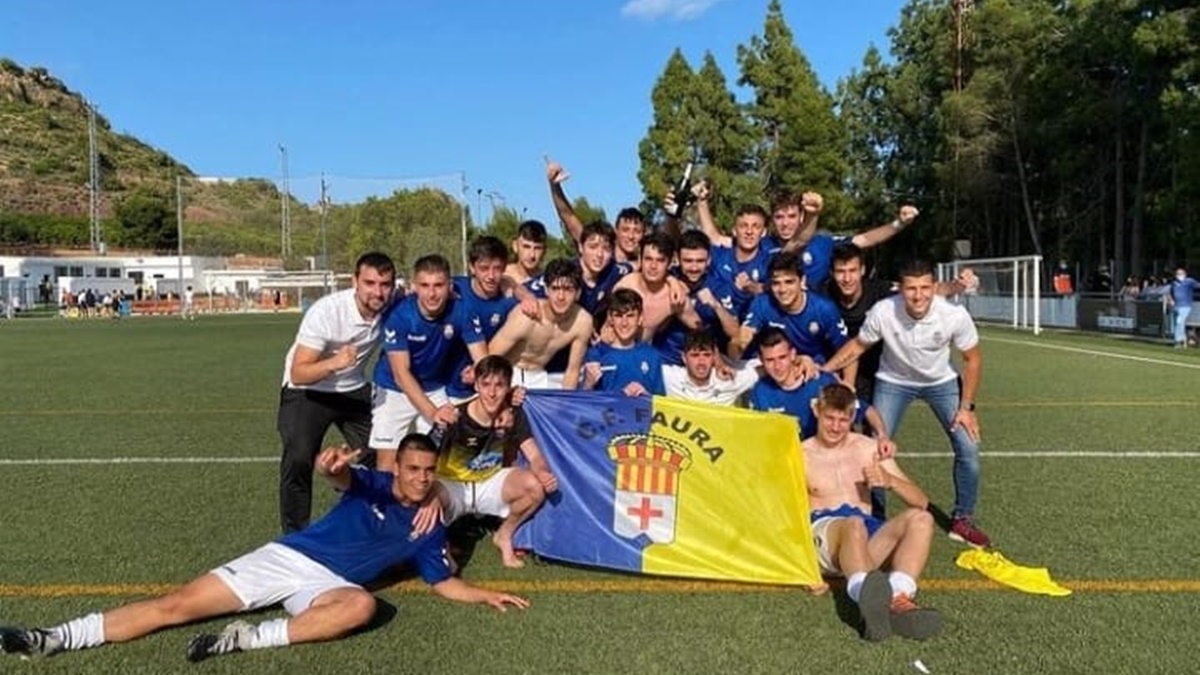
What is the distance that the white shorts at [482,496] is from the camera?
5422 mm

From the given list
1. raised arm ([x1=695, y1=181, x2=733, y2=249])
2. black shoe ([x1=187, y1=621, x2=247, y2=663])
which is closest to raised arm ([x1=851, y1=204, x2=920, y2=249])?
raised arm ([x1=695, y1=181, x2=733, y2=249])

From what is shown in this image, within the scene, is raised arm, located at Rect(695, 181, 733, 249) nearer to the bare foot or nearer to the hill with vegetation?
the bare foot

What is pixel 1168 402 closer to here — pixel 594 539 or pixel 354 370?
pixel 594 539

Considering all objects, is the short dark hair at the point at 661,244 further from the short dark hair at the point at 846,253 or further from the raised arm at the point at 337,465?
the raised arm at the point at 337,465

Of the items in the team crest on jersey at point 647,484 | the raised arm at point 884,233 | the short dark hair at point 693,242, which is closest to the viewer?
the team crest on jersey at point 647,484

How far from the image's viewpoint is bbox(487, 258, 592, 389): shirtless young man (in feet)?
20.0

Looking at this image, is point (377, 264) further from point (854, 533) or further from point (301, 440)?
point (854, 533)

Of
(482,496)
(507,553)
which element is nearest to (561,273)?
(482,496)

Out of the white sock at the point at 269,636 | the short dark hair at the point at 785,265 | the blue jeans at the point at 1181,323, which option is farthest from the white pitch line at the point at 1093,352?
the white sock at the point at 269,636

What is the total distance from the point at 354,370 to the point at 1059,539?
447 cm

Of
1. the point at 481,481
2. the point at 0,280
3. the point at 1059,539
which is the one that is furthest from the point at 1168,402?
the point at 0,280

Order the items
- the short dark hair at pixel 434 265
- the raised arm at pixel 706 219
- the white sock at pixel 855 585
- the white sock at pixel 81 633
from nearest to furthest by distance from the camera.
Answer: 1. the white sock at pixel 81 633
2. the white sock at pixel 855 585
3. the short dark hair at pixel 434 265
4. the raised arm at pixel 706 219

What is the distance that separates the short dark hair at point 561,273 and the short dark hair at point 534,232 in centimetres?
60

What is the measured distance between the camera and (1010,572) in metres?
5.20
